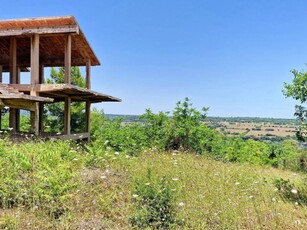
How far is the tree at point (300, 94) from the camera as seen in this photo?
666cm

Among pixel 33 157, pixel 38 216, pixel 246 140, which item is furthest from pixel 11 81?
pixel 246 140

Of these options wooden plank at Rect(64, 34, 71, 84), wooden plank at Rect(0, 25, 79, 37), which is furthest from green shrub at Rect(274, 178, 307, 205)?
wooden plank at Rect(0, 25, 79, 37)

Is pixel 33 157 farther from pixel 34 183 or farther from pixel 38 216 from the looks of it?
pixel 38 216

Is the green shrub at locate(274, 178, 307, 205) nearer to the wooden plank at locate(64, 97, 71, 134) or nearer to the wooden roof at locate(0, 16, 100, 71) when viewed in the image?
the wooden roof at locate(0, 16, 100, 71)

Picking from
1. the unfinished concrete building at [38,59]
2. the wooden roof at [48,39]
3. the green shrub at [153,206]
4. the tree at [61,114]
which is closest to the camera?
the green shrub at [153,206]

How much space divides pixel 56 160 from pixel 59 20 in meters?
6.91

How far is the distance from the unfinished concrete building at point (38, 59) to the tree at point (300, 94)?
7.12 m

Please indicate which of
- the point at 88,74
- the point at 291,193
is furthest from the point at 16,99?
the point at 291,193

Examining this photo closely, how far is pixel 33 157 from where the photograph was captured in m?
6.50

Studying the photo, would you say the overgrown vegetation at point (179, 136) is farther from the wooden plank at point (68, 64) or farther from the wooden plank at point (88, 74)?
the wooden plank at point (68, 64)

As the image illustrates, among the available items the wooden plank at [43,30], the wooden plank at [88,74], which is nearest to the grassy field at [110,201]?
the wooden plank at [43,30]

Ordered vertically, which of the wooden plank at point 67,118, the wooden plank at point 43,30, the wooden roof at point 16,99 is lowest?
the wooden plank at point 67,118

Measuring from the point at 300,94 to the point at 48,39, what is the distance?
11.2 m

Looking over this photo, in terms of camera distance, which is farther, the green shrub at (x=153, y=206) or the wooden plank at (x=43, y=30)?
the wooden plank at (x=43, y=30)
